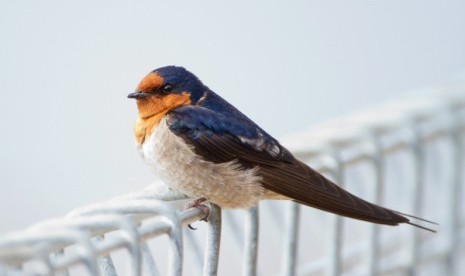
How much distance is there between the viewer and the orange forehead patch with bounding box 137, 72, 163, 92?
7.34ft

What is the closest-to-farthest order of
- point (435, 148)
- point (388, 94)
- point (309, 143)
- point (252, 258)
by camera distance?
point (252, 258), point (309, 143), point (435, 148), point (388, 94)

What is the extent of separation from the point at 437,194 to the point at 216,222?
1.18 metres

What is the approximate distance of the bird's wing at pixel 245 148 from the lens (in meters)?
2.07

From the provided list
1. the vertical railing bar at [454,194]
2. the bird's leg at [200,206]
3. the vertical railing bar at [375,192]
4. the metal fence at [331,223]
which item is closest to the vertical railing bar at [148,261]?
the metal fence at [331,223]

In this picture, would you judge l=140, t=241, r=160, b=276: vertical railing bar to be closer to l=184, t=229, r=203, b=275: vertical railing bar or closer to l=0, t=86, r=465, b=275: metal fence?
l=0, t=86, r=465, b=275: metal fence

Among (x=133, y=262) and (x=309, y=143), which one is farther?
(x=309, y=143)

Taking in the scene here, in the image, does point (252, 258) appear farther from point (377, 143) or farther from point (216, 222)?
point (377, 143)

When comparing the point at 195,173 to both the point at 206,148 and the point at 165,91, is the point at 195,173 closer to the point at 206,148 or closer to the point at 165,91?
the point at 206,148

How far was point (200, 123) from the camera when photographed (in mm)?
2238

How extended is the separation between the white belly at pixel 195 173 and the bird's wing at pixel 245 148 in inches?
0.7

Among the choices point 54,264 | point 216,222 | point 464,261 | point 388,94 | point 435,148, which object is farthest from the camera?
point 388,94

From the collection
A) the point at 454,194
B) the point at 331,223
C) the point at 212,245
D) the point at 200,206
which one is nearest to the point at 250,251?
the point at 200,206

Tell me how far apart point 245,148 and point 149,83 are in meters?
0.22

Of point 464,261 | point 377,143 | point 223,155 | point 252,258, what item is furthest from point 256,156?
point 464,261
